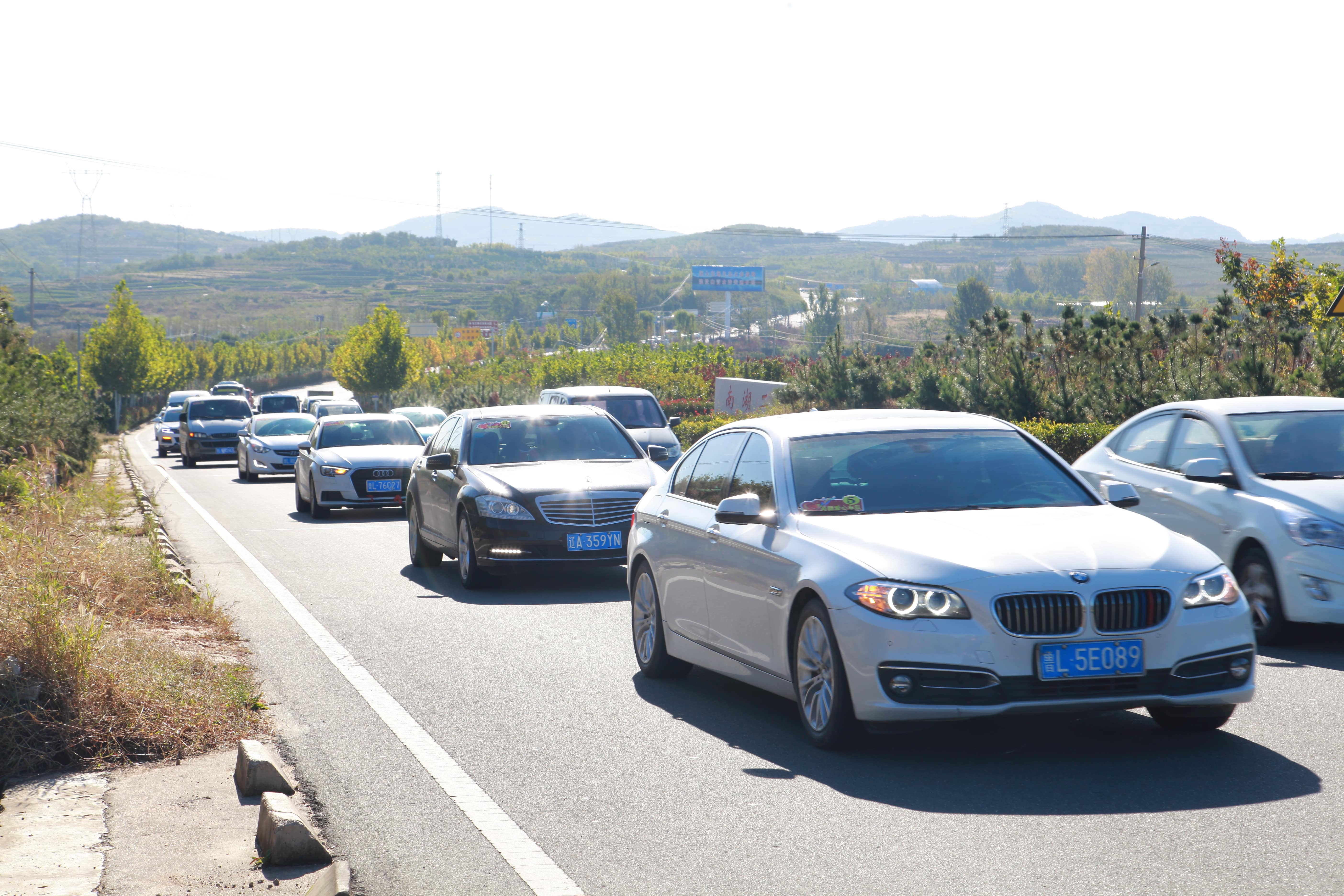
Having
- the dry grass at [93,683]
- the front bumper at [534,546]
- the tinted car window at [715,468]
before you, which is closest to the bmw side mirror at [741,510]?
the tinted car window at [715,468]

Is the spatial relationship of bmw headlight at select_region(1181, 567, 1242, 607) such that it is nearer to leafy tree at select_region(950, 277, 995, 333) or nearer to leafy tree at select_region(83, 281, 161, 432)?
leafy tree at select_region(83, 281, 161, 432)

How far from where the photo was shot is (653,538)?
809cm

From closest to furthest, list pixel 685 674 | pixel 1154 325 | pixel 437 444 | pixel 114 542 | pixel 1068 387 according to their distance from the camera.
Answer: pixel 685 674
pixel 114 542
pixel 437 444
pixel 1068 387
pixel 1154 325

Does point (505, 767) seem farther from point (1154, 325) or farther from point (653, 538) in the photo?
point (1154, 325)

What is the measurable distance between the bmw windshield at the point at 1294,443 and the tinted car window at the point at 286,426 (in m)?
23.6

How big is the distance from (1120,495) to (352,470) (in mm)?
14294

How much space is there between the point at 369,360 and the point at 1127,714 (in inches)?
2914

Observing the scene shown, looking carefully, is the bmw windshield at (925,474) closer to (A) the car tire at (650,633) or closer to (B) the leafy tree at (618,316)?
(A) the car tire at (650,633)

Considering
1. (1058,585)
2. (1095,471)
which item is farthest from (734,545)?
(1095,471)

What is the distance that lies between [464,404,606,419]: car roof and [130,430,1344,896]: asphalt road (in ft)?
14.6

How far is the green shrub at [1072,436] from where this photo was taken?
67.7 feet

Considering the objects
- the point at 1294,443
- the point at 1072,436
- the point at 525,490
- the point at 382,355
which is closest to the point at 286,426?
the point at 1072,436

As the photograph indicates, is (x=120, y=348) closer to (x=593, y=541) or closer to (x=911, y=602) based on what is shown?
(x=593, y=541)

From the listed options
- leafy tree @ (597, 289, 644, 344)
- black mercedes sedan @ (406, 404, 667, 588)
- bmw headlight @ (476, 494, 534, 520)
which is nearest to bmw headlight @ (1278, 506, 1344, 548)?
black mercedes sedan @ (406, 404, 667, 588)
